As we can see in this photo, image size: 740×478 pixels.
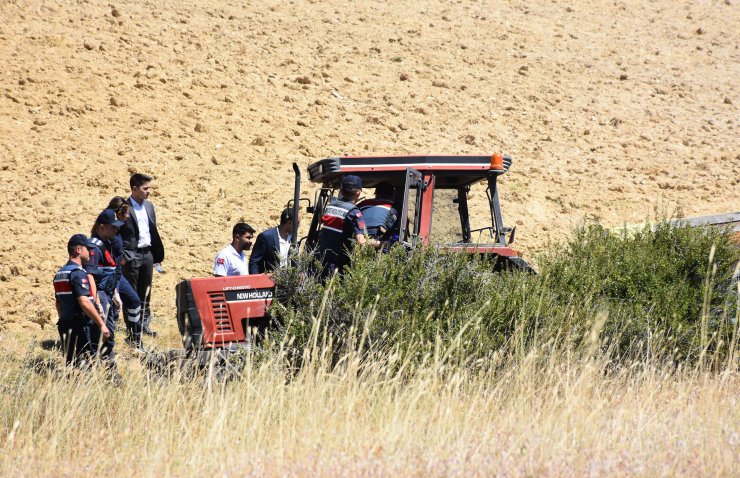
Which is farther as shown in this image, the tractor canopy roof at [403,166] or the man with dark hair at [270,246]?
the man with dark hair at [270,246]

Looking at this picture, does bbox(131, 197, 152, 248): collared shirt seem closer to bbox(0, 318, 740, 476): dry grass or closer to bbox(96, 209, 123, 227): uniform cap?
bbox(96, 209, 123, 227): uniform cap

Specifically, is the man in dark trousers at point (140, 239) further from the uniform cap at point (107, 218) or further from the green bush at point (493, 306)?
the green bush at point (493, 306)

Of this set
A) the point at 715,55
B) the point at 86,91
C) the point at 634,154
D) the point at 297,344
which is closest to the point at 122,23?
the point at 86,91

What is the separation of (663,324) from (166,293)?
22.5 ft

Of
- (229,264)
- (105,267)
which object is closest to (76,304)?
(105,267)

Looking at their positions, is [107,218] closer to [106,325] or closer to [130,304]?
[106,325]

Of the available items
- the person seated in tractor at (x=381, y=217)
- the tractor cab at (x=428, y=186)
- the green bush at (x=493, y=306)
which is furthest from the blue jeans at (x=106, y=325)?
the person seated in tractor at (x=381, y=217)

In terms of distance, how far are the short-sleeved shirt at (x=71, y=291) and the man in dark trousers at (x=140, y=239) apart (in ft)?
7.57

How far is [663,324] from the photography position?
7590mm

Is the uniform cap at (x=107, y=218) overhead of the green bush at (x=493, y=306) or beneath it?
overhead

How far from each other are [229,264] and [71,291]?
1.71 m

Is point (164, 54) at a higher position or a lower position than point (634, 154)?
higher

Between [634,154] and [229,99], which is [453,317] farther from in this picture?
[634,154]

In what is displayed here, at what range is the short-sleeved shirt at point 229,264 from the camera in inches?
320
